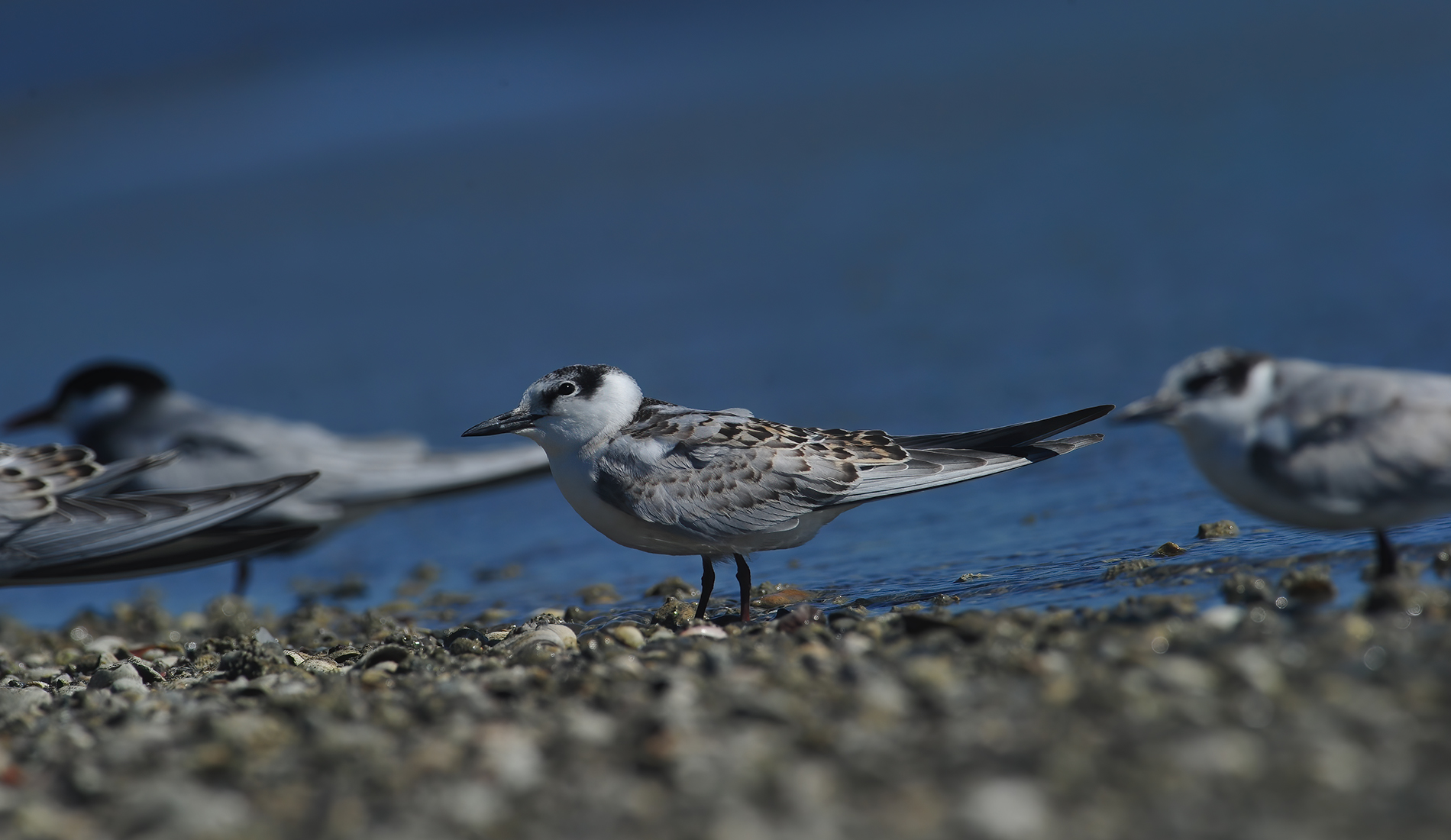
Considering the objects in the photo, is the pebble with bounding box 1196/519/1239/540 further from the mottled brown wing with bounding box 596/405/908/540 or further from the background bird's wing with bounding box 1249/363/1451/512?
the background bird's wing with bounding box 1249/363/1451/512

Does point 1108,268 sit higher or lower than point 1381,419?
higher

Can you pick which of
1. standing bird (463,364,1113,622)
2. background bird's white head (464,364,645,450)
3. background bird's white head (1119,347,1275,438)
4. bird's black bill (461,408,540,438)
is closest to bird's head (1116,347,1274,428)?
background bird's white head (1119,347,1275,438)

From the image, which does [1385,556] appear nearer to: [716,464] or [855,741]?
[855,741]

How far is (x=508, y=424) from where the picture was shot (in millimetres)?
4688

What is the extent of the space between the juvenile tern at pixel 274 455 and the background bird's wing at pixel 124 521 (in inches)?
50.0

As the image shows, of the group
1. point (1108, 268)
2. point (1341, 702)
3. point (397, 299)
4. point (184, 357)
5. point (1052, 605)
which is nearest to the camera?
point (1341, 702)

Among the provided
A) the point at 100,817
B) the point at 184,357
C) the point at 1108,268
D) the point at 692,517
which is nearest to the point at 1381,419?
the point at 692,517

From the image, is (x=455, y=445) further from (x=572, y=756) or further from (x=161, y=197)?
(x=161, y=197)

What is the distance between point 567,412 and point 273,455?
10.8 feet

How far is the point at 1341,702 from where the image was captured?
8.29 ft


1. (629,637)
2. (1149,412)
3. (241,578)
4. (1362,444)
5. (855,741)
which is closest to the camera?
(855,741)

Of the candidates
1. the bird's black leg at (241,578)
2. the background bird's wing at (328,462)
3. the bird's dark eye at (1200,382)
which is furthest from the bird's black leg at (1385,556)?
the bird's black leg at (241,578)

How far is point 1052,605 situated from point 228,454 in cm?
502

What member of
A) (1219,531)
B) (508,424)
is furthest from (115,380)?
(1219,531)
